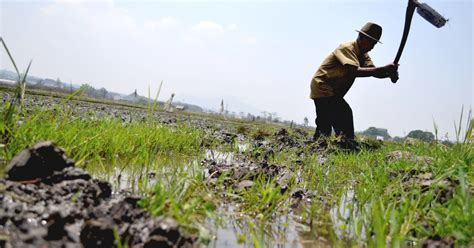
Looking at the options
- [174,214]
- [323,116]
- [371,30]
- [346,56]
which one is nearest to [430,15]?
[371,30]

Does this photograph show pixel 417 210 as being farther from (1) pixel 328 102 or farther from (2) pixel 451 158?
(1) pixel 328 102

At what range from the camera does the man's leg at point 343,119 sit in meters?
7.67

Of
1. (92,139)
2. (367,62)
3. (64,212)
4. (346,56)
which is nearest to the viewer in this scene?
(64,212)

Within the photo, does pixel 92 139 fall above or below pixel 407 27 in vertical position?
below

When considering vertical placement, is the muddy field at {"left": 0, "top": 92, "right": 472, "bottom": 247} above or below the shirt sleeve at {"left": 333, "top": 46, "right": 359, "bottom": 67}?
below

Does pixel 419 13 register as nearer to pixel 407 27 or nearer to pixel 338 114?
pixel 407 27

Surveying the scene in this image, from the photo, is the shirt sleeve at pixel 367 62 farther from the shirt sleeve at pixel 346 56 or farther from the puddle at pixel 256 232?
the puddle at pixel 256 232

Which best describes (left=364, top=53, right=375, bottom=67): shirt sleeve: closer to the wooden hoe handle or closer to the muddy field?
the wooden hoe handle

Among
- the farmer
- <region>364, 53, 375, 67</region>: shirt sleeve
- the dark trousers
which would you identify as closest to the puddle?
the farmer

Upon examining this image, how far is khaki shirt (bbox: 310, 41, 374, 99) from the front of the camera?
24.0ft

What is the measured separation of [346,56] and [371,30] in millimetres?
743

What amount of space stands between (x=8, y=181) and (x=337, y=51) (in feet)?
21.5

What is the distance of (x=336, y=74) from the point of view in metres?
7.50


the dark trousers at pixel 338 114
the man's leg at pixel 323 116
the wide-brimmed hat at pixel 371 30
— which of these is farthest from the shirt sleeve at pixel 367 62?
the man's leg at pixel 323 116
